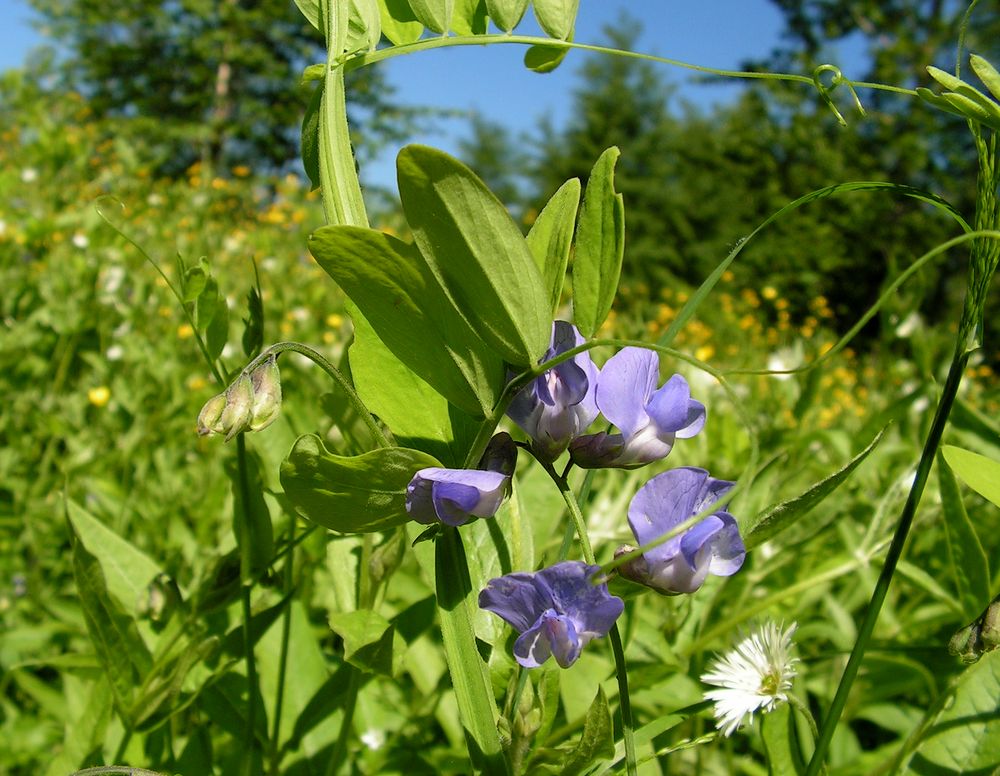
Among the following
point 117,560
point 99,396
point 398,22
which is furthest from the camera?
point 99,396

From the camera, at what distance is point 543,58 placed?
627 millimetres

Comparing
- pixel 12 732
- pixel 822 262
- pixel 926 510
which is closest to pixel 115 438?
pixel 12 732

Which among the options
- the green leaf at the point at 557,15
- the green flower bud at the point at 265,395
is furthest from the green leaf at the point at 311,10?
the green flower bud at the point at 265,395

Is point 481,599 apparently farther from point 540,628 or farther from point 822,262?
point 822,262

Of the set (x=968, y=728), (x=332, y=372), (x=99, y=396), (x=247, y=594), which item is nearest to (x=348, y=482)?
(x=332, y=372)

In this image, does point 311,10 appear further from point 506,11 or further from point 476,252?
point 476,252

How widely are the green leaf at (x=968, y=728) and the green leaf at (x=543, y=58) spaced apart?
571 millimetres

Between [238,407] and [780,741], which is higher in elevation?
[238,407]

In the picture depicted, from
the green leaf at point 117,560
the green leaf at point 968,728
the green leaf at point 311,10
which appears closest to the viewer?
the green leaf at point 311,10

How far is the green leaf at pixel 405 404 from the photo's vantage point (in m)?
0.50

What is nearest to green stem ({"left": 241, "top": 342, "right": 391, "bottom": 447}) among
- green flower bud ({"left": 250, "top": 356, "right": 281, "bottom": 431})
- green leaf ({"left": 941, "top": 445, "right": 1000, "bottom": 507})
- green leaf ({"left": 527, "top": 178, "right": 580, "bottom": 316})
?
green flower bud ({"left": 250, "top": 356, "right": 281, "bottom": 431})

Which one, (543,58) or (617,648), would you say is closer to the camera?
(617,648)

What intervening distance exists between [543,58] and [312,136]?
18 centimetres

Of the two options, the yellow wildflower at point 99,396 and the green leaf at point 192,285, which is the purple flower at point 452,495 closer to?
the green leaf at point 192,285
